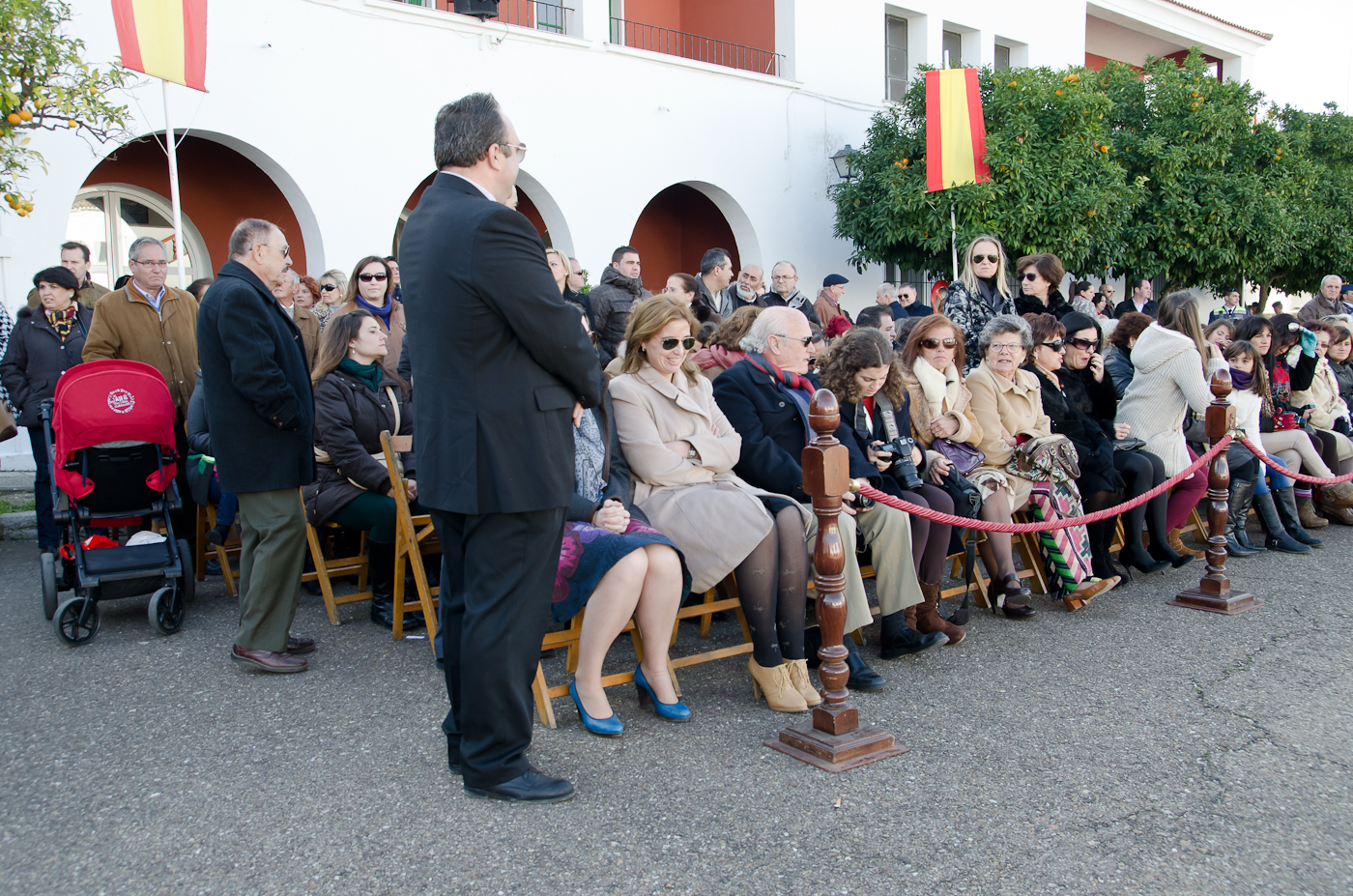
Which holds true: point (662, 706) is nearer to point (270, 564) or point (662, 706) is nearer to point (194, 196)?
point (270, 564)

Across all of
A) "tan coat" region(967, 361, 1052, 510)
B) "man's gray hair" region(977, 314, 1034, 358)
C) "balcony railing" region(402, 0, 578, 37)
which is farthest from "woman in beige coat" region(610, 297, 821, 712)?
"balcony railing" region(402, 0, 578, 37)

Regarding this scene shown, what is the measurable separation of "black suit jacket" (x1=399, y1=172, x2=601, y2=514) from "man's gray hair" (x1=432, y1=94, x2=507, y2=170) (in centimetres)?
8

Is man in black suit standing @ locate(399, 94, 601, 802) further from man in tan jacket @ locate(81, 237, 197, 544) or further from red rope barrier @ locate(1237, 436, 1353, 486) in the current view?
red rope barrier @ locate(1237, 436, 1353, 486)

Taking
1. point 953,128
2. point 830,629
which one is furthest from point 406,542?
point 953,128

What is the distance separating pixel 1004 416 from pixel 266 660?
3929mm

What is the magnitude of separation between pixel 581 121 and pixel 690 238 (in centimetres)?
404

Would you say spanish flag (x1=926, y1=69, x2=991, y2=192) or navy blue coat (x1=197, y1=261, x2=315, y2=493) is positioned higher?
spanish flag (x1=926, y1=69, x2=991, y2=192)

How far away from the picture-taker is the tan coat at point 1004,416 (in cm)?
543

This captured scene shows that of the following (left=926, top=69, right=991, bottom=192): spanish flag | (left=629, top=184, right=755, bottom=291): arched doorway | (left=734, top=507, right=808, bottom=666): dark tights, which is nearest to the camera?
(left=734, top=507, right=808, bottom=666): dark tights

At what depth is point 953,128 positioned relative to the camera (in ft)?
36.5

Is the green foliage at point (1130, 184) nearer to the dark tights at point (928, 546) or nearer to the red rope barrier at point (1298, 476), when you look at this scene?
the red rope barrier at point (1298, 476)

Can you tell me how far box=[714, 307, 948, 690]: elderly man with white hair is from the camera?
4426 mm

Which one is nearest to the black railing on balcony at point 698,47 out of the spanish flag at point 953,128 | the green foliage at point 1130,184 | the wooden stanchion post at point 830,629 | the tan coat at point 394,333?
the green foliage at point 1130,184

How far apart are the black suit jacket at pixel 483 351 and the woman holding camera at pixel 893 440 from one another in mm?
2093
